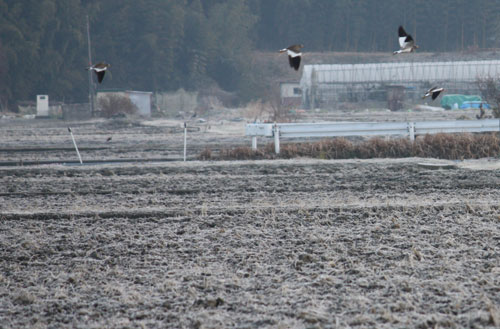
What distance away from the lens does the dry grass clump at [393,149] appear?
1398cm

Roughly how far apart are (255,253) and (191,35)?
258 feet

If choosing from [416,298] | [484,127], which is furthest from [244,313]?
[484,127]

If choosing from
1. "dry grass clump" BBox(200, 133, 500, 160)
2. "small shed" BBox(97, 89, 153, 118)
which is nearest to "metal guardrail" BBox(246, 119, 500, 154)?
"dry grass clump" BBox(200, 133, 500, 160)

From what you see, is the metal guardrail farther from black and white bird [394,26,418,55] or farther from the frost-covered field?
black and white bird [394,26,418,55]

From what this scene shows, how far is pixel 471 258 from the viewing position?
18.5 feet

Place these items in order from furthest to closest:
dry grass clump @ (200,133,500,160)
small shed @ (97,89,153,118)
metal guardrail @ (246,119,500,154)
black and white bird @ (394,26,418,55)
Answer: small shed @ (97,89,153,118)
metal guardrail @ (246,119,500,154)
dry grass clump @ (200,133,500,160)
black and white bird @ (394,26,418,55)

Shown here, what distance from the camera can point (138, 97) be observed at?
50406mm

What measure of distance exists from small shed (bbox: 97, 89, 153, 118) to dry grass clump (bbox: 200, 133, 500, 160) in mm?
34101

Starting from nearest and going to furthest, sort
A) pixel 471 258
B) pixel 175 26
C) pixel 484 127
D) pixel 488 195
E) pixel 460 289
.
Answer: pixel 460 289
pixel 471 258
pixel 488 195
pixel 484 127
pixel 175 26

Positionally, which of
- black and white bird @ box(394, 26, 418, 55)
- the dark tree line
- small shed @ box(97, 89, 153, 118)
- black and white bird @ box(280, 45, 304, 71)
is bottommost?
black and white bird @ box(280, 45, 304, 71)

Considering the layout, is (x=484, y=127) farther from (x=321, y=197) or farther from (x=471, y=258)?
(x=471, y=258)

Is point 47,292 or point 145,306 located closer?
point 145,306

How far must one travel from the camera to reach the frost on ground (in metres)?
4.44

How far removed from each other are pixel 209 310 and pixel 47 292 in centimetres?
146
